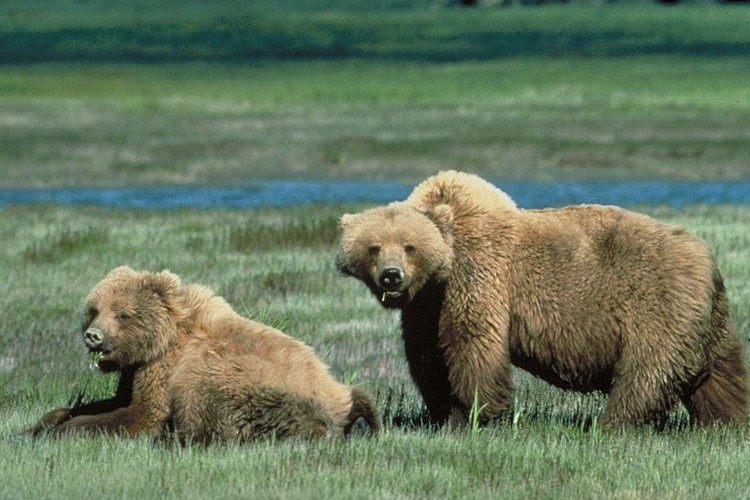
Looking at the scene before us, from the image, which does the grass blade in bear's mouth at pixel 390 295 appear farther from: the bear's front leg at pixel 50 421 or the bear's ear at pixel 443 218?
the bear's front leg at pixel 50 421

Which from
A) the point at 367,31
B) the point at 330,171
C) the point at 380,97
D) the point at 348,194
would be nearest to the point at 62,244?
the point at 348,194

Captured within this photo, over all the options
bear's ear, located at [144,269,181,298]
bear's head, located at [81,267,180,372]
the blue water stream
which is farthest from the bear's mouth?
the blue water stream

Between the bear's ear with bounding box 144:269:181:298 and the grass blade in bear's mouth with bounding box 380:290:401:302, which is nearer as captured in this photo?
the grass blade in bear's mouth with bounding box 380:290:401:302

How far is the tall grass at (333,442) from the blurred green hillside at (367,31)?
67.4 meters

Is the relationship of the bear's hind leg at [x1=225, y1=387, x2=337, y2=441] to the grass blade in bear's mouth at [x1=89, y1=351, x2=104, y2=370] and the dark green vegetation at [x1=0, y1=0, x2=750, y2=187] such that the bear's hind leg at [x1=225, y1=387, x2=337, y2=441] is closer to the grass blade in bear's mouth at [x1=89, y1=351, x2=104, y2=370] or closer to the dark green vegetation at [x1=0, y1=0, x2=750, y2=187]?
the grass blade in bear's mouth at [x1=89, y1=351, x2=104, y2=370]

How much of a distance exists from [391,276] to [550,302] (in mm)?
1080

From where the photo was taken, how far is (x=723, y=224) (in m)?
20.3

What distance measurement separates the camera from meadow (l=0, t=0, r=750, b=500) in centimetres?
738

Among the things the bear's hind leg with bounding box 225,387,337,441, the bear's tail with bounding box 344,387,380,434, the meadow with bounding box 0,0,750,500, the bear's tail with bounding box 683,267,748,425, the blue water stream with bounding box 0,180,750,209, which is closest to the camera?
the meadow with bounding box 0,0,750,500

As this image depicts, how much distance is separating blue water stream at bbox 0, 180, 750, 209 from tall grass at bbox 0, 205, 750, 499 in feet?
31.9

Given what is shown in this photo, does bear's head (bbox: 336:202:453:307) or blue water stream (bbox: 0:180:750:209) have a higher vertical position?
bear's head (bbox: 336:202:453:307)

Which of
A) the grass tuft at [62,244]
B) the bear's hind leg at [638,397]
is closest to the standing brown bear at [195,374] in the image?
the bear's hind leg at [638,397]

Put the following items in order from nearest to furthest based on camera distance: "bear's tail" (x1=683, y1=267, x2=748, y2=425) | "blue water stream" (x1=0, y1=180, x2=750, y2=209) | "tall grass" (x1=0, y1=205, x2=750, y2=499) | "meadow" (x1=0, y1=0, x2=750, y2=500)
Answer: "tall grass" (x1=0, y1=205, x2=750, y2=499) < "meadow" (x1=0, y1=0, x2=750, y2=500) < "bear's tail" (x1=683, y1=267, x2=748, y2=425) < "blue water stream" (x1=0, y1=180, x2=750, y2=209)

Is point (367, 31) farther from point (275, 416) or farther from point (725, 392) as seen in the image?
point (275, 416)
